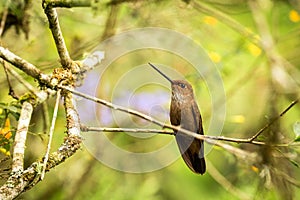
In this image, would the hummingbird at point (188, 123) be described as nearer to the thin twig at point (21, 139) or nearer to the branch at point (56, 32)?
the branch at point (56, 32)

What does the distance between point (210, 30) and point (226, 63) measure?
26 centimetres

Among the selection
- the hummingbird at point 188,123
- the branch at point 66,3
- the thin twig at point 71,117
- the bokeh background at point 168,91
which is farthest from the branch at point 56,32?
the bokeh background at point 168,91

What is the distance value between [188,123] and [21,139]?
1.99 feet

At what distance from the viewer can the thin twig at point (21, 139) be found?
1.86m

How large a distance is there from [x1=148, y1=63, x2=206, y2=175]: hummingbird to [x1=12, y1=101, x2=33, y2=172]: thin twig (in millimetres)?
521

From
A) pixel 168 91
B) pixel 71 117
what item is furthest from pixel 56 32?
pixel 168 91

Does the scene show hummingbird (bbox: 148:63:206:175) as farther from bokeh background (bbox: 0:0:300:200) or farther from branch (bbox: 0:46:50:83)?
bokeh background (bbox: 0:0:300:200)

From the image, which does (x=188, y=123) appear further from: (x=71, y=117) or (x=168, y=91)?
(x=168, y=91)

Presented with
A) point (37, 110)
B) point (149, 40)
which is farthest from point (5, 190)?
point (149, 40)

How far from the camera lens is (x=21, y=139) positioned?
6.65ft

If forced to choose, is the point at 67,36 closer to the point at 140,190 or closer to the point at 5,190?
the point at 140,190

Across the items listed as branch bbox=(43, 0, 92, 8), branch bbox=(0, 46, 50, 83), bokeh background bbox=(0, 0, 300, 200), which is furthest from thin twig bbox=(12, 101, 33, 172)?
bokeh background bbox=(0, 0, 300, 200)

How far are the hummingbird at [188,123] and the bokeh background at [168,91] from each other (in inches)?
27.6

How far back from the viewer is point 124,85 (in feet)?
12.6
